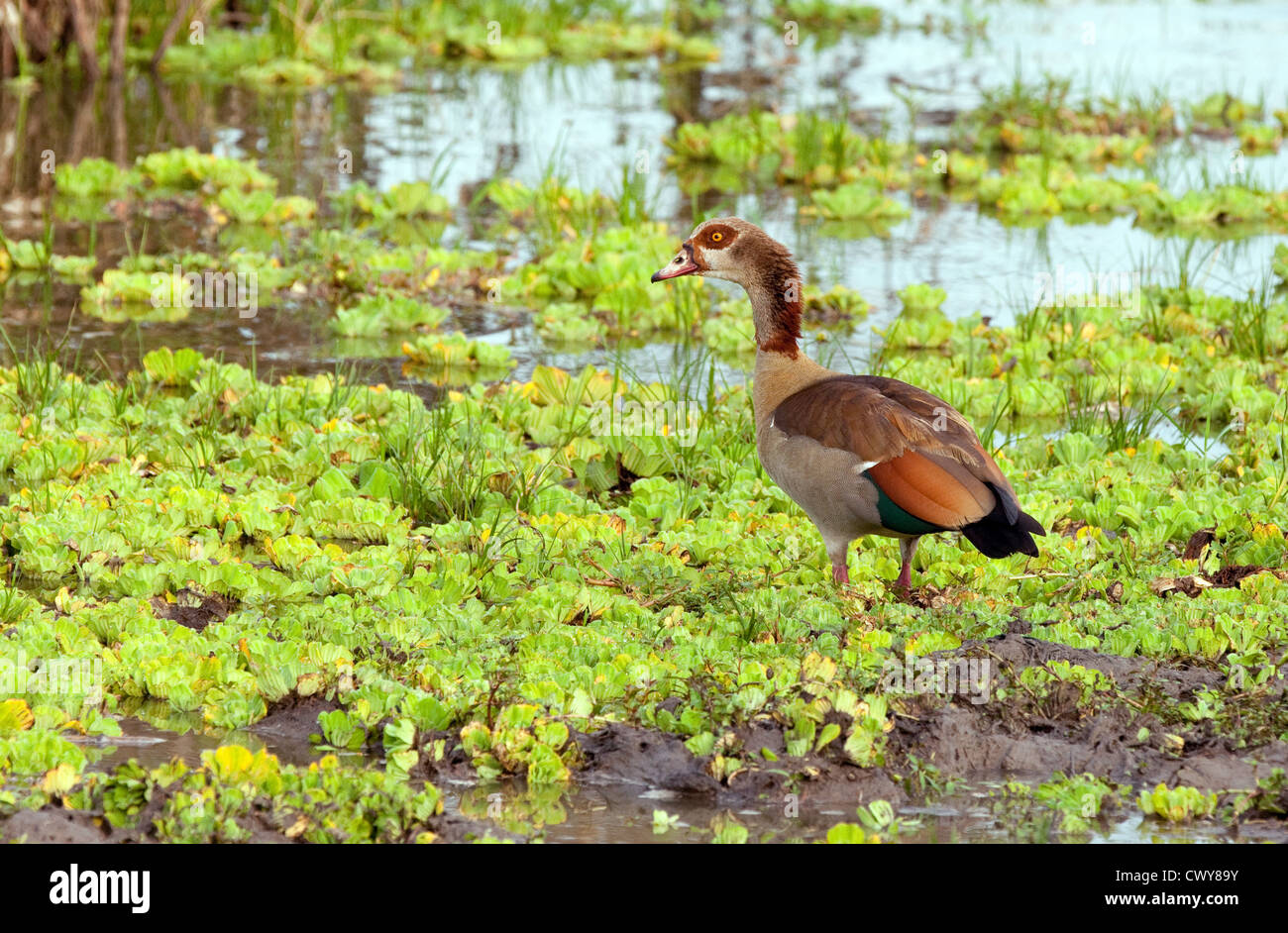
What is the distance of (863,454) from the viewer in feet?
18.2

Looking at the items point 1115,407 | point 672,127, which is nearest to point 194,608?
point 1115,407

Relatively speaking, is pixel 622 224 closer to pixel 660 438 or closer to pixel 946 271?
pixel 946 271

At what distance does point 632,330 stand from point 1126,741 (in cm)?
542

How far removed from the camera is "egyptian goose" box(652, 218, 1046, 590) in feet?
17.6

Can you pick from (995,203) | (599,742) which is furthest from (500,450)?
(995,203)

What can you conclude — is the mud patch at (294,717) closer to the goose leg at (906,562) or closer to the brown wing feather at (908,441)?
the brown wing feather at (908,441)

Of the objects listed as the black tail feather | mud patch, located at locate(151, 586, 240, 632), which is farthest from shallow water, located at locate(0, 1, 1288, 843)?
the black tail feather

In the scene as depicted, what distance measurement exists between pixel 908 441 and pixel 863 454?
0.50 ft

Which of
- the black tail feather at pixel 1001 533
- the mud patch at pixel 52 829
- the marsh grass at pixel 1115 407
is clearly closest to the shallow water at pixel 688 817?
the mud patch at pixel 52 829

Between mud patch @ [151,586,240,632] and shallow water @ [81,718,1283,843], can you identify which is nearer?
shallow water @ [81,718,1283,843]

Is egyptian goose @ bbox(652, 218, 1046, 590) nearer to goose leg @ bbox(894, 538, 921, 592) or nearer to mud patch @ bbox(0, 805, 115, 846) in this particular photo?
goose leg @ bbox(894, 538, 921, 592)

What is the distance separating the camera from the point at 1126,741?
4840 millimetres

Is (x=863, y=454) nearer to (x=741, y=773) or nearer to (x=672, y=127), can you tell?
(x=741, y=773)

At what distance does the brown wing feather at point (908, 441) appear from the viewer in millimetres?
5363
